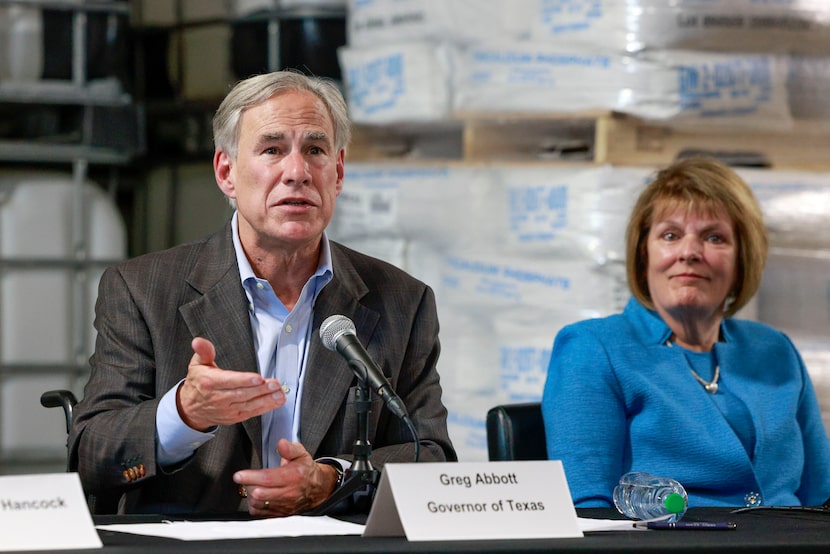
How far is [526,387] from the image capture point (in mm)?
3230

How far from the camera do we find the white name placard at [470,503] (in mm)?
1478

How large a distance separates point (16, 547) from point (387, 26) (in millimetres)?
2402

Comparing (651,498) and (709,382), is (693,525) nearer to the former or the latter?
(651,498)

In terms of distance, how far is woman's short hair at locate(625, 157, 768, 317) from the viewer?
259 cm

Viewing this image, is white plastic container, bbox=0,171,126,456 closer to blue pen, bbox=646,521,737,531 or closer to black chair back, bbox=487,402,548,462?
black chair back, bbox=487,402,548,462

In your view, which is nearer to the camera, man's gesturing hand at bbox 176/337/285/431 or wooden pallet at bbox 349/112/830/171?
man's gesturing hand at bbox 176/337/285/431

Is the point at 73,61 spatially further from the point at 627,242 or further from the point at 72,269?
the point at 627,242

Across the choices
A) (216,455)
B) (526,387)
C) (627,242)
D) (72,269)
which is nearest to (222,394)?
(216,455)

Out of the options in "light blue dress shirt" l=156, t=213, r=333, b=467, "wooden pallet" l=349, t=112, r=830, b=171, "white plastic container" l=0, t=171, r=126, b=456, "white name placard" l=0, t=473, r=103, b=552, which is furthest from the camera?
"white plastic container" l=0, t=171, r=126, b=456

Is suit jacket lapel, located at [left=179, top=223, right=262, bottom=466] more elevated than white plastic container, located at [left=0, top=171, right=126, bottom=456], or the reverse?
suit jacket lapel, located at [left=179, top=223, right=262, bottom=466]

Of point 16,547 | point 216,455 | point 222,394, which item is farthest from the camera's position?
point 216,455

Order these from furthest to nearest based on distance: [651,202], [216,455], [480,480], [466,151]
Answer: [466,151] < [651,202] < [216,455] < [480,480]

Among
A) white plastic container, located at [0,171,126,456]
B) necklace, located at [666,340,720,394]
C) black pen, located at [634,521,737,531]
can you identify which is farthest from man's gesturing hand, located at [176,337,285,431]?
white plastic container, located at [0,171,126,456]

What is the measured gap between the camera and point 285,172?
7.11 feet
